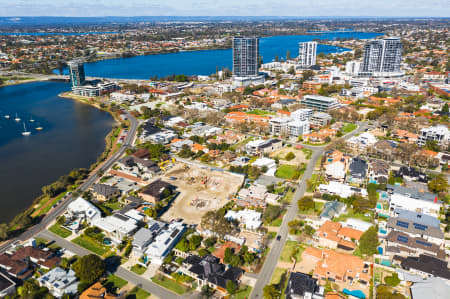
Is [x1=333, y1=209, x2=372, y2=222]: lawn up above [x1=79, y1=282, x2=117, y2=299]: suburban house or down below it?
below

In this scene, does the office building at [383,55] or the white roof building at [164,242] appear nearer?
the white roof building at [164,242]

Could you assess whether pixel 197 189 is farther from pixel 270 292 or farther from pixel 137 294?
pixel 270 292

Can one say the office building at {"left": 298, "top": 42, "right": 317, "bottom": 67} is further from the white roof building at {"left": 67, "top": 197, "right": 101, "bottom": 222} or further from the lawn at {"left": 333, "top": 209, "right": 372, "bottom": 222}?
the white roof building at {"left": 67, "top": 197, "right": 101, "bottom": 222}

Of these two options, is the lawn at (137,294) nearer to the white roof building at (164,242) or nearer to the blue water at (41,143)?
the white roof building at (164,242)

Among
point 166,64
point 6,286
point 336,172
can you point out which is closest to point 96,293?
point 6,286

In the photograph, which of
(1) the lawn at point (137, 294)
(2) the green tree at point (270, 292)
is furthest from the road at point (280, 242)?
(1) the lawn at point (137, 294)

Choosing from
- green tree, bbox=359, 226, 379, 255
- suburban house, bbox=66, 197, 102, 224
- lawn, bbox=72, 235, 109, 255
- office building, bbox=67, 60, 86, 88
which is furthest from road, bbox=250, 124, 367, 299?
office building, bbox=67, 60, 86, 88
